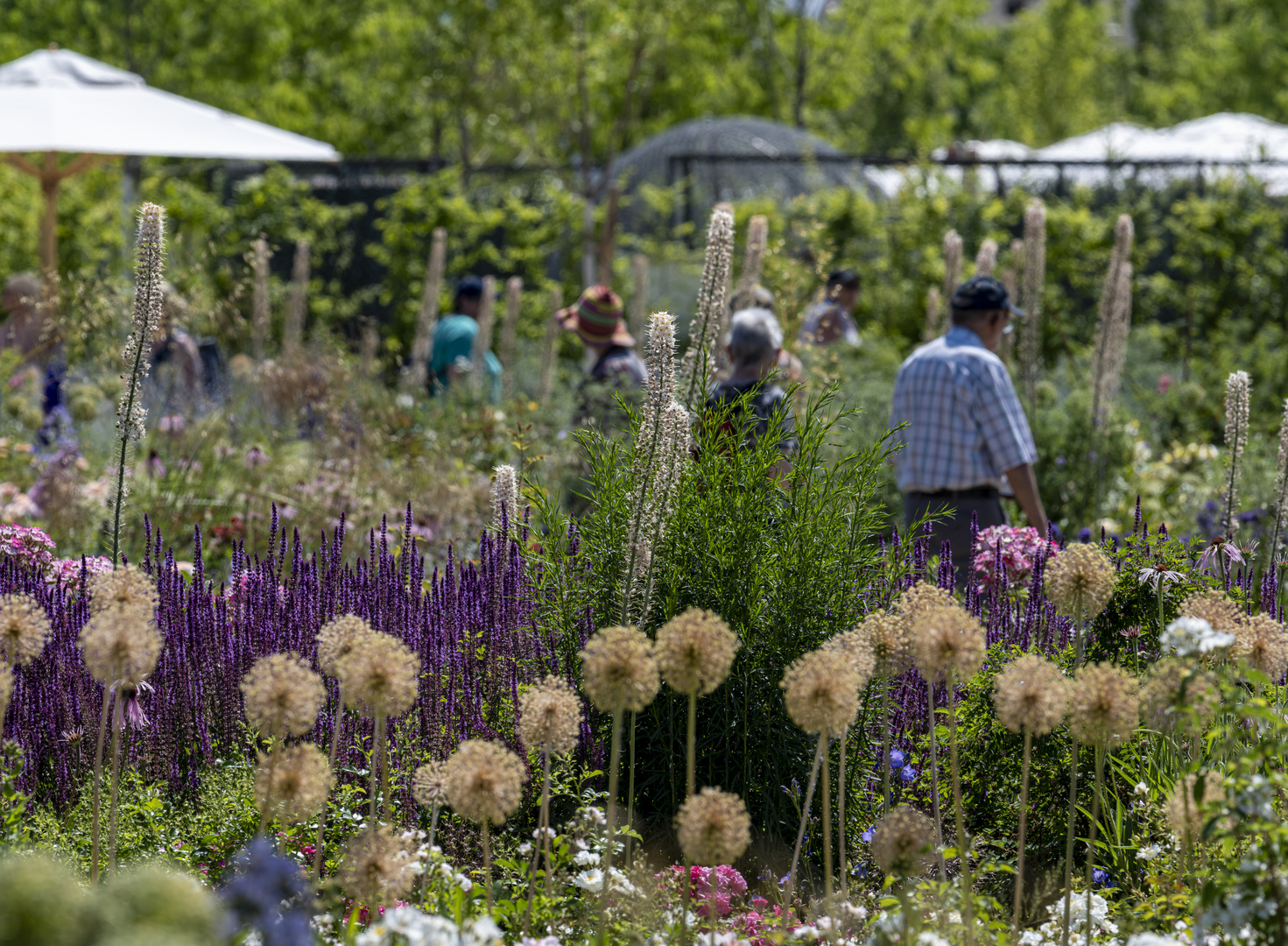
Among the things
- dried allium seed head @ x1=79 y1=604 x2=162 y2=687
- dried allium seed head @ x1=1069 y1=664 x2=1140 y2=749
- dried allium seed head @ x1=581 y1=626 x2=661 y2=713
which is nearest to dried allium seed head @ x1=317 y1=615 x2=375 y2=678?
dried allium seed head @ x1=79 y1=604 x2=162 y2=687

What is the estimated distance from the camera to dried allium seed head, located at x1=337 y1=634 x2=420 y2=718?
2.24 m

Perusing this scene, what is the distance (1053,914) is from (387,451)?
5033mm

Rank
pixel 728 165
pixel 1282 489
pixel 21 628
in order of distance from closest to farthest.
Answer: pixel 21 628 → pixel 1282 489 → pixel 728 165

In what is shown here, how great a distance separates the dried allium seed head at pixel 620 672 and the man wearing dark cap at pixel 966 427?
10.2 feet

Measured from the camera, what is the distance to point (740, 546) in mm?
3373

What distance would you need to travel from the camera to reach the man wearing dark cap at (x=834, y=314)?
8.23 m

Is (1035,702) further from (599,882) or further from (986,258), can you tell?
(986,258)

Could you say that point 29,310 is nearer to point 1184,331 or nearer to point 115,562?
point 115,562

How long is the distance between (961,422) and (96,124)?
673 centimetres

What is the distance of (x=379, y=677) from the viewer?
7.38 ft


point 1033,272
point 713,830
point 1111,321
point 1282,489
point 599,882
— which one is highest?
point 1033,272

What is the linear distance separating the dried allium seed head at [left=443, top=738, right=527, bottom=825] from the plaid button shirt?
339cm

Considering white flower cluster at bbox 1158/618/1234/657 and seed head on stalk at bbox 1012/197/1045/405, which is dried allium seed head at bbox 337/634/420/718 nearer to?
white flower cluster at bbox 1158/618/1234/657

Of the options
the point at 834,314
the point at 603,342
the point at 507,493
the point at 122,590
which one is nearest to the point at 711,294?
the point at 507,493
